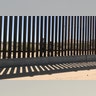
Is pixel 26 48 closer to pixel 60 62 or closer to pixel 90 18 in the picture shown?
pixel 60 62

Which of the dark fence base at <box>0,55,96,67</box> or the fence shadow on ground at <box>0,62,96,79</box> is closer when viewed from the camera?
the fence shadow on ground at <box>0,62,96,79</box>

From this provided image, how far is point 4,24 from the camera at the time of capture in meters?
7.71

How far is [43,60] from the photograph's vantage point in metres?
8.50

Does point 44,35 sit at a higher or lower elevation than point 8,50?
higher

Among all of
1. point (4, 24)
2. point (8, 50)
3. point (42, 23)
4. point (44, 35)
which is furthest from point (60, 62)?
point (4, 24)

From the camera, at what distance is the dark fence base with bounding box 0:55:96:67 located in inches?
306

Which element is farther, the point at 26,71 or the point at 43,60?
the point at 43,60

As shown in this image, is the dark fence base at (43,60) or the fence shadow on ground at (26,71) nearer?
the fence shadow on ground at (26,71)

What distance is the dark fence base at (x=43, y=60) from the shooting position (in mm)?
7762

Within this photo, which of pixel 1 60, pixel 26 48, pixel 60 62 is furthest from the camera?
pixel 60 62

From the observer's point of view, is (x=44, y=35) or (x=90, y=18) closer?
(x=44, y=35)

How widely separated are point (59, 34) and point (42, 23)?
1121 mm

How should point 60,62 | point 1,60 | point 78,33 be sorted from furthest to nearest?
point 78,33
point 60,62
point 1,60

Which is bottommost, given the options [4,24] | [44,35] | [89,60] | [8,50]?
[89,60]
